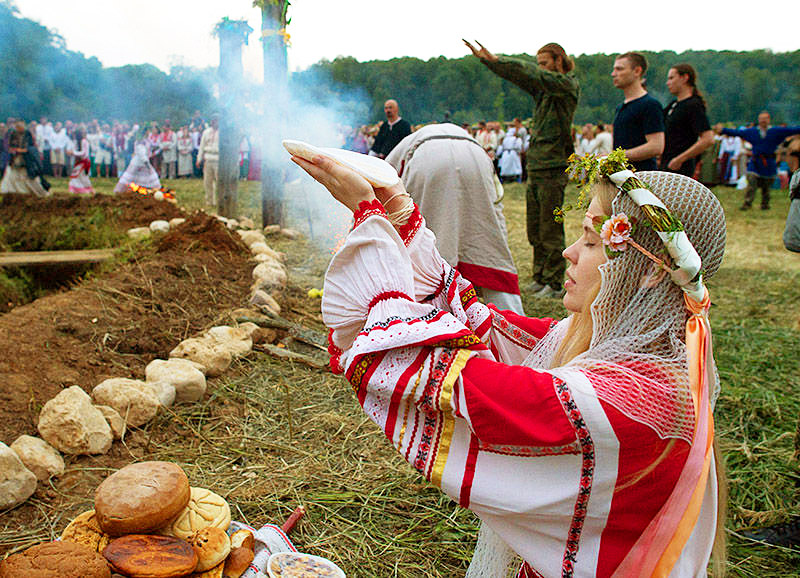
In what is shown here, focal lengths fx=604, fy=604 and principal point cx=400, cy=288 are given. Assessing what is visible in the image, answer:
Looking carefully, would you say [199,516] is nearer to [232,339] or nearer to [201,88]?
[232,339]

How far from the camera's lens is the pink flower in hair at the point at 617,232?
4.64 feet

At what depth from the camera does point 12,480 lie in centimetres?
257

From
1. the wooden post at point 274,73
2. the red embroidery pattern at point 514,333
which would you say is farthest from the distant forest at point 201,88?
the red embroidery pattern at point 514,333

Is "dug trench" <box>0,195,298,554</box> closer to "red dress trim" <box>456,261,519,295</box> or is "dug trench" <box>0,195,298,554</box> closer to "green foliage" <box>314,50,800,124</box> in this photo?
"red dress trim" <box>456,261,519,295</box>

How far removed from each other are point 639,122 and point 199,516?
480 cm

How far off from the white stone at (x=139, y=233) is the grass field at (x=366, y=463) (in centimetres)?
367

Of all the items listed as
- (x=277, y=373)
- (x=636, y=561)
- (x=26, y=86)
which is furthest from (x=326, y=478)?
(x=26, y=86)

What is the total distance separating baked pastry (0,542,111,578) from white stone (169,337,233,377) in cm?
222

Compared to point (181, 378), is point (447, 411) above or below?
above

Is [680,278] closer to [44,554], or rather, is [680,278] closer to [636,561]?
[636,561]

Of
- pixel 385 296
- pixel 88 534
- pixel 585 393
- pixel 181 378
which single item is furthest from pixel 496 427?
pixel 181 378

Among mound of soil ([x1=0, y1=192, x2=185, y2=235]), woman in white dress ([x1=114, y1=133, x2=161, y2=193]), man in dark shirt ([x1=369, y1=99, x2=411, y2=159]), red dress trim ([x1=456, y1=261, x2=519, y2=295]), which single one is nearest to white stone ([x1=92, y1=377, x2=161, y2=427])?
red dress trim ([x1=456, y1=261, x2=519, y2=295])

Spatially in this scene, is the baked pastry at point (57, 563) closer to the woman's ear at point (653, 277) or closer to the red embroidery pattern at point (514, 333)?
the red embroidery pattern at point (514, 333)

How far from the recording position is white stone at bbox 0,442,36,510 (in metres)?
2.54
